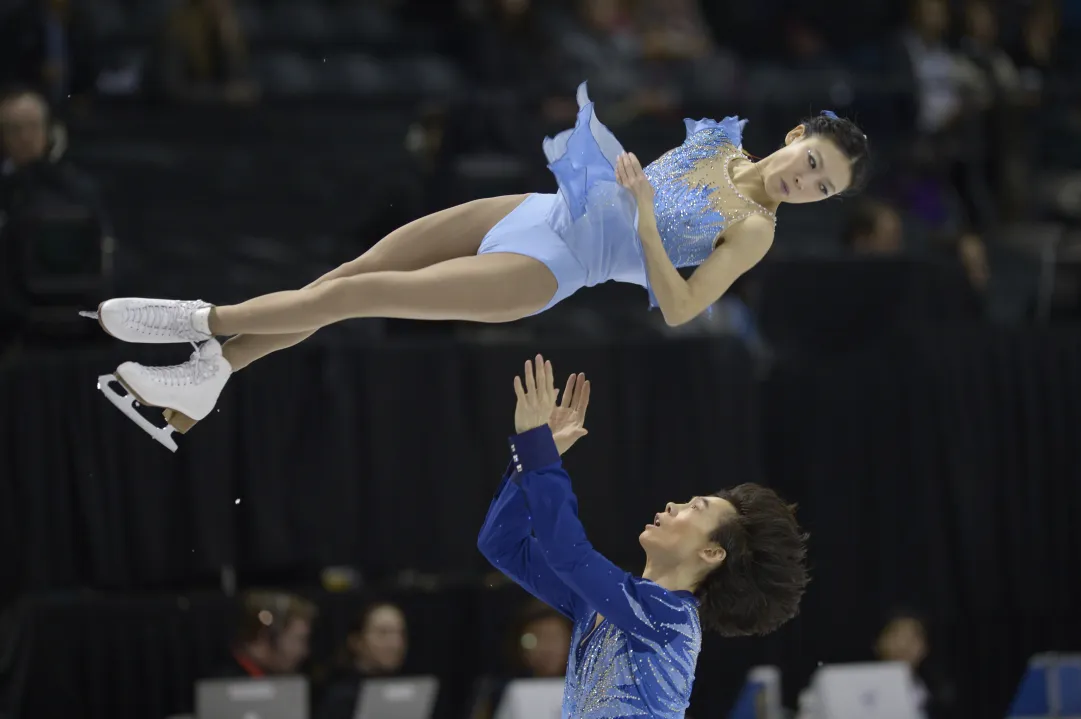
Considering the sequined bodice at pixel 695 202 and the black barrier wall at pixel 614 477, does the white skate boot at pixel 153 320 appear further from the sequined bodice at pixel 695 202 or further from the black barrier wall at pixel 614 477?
the black barrier wall at pixel 614 477

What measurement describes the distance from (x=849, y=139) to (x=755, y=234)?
0.33 metres

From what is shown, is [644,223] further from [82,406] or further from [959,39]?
[959,39]

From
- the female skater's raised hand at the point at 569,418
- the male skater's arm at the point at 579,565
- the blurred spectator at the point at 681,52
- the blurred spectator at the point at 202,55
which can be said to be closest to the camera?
the male skater's arm at the point at 579,565

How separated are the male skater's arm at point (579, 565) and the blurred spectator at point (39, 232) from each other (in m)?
2.89

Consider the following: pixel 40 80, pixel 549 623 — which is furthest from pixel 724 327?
pixel 40 80

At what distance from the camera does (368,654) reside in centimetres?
569

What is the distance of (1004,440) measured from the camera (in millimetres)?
6652

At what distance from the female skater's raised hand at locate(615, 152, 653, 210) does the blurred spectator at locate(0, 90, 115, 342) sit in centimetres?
280

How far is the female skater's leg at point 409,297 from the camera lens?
3.55 meters

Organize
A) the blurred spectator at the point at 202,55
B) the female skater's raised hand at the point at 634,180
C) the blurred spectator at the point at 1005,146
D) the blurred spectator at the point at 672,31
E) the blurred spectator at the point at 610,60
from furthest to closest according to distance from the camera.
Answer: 1. the blurred spectator at the point at 672,31
2. the blurred spectator at the point at 1005,146
3. the blurred spectator at the point at 610,60
4. the blurred spectator at the point at 202,55
5. the female skater's raised hand at the point at 634,180

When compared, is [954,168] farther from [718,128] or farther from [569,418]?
[569,418]

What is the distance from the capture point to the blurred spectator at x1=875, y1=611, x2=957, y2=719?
20.2 feet

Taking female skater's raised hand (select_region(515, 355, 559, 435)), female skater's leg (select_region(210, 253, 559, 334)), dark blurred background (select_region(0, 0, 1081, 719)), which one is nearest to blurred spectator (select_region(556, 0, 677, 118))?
dark blurred background (select_region(0, 0, 1081, 719))

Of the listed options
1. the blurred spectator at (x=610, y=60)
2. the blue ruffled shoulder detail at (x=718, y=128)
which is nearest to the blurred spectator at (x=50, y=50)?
the blurred spectator at (x=610, y=60)
